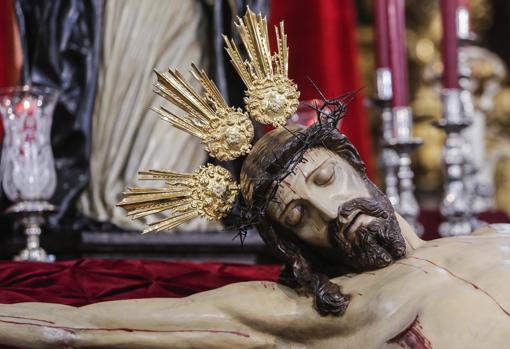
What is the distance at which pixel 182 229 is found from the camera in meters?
2.12

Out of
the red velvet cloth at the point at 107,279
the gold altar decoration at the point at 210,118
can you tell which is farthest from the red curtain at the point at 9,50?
the gold altar decoration at the point at 210,118

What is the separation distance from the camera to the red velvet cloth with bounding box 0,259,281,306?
154 centimetres

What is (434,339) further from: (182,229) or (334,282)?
(182,229)

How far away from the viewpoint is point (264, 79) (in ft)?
4.51

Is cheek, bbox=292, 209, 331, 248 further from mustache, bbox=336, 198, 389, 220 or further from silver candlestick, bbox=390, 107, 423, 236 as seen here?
silver candlestick, bbox=390, 107, 423, 236

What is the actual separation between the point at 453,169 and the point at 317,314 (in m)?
0.91

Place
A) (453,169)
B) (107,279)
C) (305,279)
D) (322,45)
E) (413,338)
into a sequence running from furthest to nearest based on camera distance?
1. (322,45)
2. (453,169)
3. (107,279)
4. (305,279)
5. (413,338)

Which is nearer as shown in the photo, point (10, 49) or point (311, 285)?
point (311, 285)

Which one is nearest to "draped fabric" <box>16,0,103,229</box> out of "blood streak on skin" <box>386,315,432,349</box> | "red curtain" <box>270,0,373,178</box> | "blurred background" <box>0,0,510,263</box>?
"blurred background" <box>0,0,510,263</box>

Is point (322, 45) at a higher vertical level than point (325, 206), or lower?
higher

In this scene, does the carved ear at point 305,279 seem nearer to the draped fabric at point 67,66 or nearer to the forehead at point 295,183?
the forehead at point 295,183

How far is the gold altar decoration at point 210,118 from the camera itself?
135 centimetres

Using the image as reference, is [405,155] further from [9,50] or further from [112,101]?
[9,50]

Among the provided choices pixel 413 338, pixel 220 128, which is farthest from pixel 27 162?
pixel 413 338
